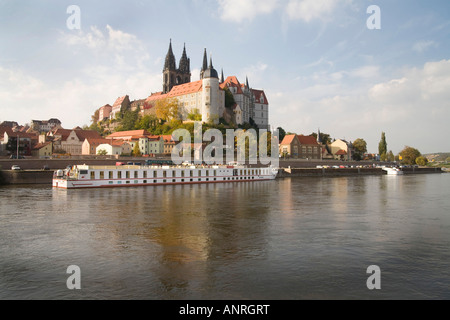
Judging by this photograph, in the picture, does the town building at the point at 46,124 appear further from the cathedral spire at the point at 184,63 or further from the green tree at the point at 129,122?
the cathedral spire at the point at 184,63

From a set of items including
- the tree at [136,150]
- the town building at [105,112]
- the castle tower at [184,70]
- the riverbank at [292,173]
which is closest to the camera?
the riverbank at [292,173]

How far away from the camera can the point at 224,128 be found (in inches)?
4424


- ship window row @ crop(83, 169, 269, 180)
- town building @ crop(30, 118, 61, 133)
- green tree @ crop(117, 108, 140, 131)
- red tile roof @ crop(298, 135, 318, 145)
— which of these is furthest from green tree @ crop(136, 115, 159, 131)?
ship window row @ crop(83, 169, 269, 180)

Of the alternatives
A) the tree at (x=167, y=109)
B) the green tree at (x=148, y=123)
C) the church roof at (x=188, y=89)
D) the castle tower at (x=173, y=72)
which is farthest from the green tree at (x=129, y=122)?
the castle tower at (x=173, y=72)

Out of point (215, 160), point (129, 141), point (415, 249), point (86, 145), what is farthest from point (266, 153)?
point (415, 249)

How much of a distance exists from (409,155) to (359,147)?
27150 mm

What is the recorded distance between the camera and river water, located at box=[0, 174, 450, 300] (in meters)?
12.0

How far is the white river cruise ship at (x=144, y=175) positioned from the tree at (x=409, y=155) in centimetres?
10025

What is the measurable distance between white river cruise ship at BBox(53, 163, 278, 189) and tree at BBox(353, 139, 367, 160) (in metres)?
75.6

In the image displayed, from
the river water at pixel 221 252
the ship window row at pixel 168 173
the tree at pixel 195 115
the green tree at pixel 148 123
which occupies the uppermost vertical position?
the tree at pixel 195 115

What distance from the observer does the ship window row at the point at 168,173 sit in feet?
156

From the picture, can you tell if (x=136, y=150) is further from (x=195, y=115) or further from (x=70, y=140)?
(x=195, y=115)

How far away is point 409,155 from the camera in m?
Answer: 144
